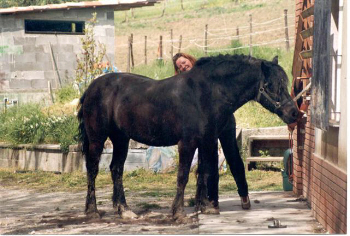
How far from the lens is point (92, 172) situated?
955 cm

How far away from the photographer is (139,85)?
30.2 feet

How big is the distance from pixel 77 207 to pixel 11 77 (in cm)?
1373

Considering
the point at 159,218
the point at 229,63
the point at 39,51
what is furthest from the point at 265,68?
the point at 39,51

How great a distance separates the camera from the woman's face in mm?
9786

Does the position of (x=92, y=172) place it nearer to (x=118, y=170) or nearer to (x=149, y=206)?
(x=118, y=170)

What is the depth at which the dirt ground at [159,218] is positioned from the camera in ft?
26.5

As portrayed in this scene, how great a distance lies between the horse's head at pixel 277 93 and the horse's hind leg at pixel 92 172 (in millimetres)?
2438

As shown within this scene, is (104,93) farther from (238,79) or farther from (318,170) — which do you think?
(318,170)

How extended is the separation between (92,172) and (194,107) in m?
1.86

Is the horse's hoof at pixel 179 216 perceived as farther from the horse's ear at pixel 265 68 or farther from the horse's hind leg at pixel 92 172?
the horse's ear at pixel 265 68

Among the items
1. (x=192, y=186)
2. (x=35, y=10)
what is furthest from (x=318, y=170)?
(x=35, y=10)

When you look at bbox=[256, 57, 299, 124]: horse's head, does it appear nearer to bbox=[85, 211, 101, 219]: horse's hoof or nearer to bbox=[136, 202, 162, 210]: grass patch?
bbox=[136, 202, 162, 210]: grass patch

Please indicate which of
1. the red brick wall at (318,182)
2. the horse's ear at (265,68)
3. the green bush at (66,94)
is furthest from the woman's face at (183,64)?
the green bush at (66,94)

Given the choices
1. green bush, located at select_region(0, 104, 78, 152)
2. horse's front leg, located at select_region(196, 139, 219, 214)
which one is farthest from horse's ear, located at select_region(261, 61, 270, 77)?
green bush, located at select_region(0, 104, 78, 152)
